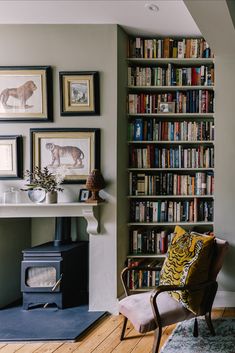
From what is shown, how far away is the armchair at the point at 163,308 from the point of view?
2.78m

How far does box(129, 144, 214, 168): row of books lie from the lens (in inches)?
157

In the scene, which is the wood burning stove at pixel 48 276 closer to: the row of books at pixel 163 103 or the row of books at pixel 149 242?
the row of books at pixel 149 242

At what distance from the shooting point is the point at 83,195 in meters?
3.76

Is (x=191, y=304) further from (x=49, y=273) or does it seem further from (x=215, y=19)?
(x=215, y=19)

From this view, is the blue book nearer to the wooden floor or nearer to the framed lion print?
the framed lion print

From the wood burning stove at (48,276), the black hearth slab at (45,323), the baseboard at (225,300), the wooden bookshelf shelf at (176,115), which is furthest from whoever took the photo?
the wooden bookshelf shelf at (176,115)

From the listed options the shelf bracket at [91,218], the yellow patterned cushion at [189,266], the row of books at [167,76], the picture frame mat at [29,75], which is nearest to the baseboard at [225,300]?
the yellow patterned cushion at [189,266]

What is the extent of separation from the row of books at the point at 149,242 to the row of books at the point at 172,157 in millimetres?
709

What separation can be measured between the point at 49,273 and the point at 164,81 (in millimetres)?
2275

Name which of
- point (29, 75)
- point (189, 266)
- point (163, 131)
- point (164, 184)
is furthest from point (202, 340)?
point (29, 75)

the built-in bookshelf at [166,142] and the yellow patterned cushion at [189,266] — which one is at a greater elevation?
the built-in bookshelf at [166,142]

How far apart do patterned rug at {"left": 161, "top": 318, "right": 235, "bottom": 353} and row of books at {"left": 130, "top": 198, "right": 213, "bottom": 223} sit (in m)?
1.04

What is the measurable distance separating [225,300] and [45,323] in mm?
1789

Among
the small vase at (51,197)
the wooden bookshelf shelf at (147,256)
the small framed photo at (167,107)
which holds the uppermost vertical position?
the small framed photo at (167,107)
